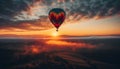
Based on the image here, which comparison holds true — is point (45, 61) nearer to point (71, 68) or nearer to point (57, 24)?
point (71, 68)

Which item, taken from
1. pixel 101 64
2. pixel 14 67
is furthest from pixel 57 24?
pixel 101 64

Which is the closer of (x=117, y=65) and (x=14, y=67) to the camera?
(x=14, y=67)

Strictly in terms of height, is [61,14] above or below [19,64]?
above


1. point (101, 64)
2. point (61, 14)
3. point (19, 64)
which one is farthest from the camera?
point (101, 64)

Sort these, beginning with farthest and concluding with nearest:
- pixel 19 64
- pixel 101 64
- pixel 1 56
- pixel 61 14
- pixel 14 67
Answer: pixel 1 56 → pixel 101 64 → pixel 19 64 → pixel 14 67 → pixel 61 14

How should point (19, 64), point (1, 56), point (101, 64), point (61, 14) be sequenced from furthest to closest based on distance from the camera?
1. point (1, 56)
2. point (101, 64)
3. point (19, 64)
4. point (61, 14)

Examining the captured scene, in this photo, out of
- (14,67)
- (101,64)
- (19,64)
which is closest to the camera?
(14,67)

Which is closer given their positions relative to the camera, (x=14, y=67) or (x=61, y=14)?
(x=61, y=14)

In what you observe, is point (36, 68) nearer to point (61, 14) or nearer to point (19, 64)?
point (19, 64)

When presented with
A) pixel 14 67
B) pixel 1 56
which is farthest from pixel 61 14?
pixel 1 56
